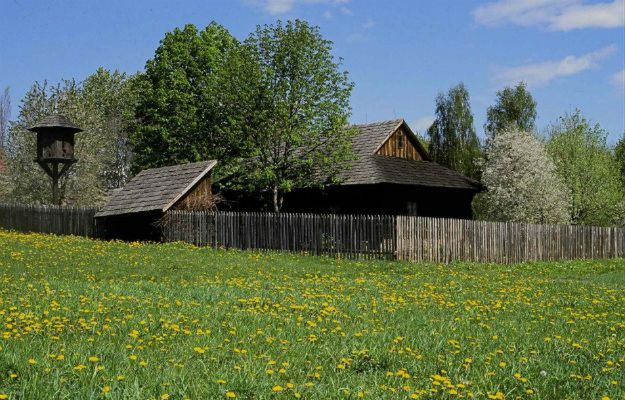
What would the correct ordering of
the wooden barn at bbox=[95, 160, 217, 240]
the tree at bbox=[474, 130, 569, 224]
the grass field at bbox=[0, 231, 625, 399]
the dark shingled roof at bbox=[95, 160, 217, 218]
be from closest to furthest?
1. the grass field at bbox=[0, 231, 625, 399]
2. the dark shingled roof at bbox=[95, 160, 217, 218]
3. the wooden barn at bbox=[95, 160, 217, 240]
4. the tree at bbox=[474, 130, 569, 224]

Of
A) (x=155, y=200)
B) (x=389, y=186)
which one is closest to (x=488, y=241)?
(x=389, y=186)

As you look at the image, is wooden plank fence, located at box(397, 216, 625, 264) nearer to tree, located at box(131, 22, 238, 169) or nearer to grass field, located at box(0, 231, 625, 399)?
grass field, located at box(0, 231, 625, 399)

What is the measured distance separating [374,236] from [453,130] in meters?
35.2

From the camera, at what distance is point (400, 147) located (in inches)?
1416

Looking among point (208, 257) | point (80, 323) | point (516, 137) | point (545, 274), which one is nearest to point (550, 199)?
point (516, 137)

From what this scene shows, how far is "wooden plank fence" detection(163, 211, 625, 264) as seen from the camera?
24.9m

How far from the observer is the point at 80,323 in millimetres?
8406

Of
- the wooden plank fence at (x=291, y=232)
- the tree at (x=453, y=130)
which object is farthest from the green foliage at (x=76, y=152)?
the tree at (x=453, y=130)

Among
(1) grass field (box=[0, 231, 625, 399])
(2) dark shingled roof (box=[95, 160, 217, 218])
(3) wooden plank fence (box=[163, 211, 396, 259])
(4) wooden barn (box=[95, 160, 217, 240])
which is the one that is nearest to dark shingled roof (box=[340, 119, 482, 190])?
(3) wooden plank fence (box=[163, 211, 396, 259])

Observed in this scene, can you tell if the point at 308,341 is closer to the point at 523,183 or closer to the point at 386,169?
the point at 386,169

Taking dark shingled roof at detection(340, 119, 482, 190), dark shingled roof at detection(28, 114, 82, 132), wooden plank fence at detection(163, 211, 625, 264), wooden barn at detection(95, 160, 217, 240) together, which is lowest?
wooden plank fence at detection(163, 211, 625, 264)

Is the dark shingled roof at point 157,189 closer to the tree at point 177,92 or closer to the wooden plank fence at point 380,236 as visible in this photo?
the wooden plank fence at point 380,236

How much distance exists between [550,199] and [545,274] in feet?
74.7

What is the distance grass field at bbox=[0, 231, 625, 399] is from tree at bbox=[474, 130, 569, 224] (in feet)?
103
